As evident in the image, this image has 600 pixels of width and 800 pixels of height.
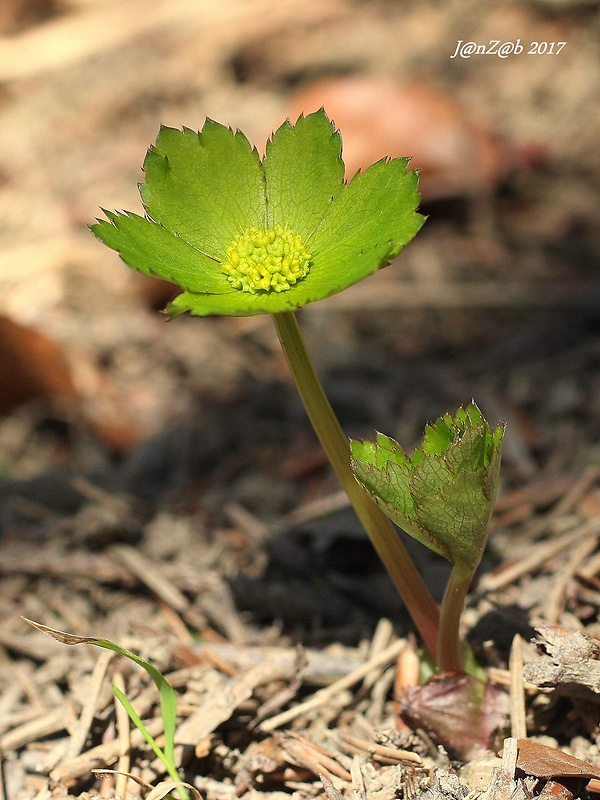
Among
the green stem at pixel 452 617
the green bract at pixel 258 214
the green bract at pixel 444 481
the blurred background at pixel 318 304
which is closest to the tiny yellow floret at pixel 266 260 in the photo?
the green bract at pixel 258 214

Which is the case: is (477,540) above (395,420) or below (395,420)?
below

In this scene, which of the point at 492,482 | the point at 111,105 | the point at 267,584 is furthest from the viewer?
the point at 111,105

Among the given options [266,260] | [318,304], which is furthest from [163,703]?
[318,304]

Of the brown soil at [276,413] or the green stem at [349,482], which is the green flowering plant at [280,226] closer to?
the green stem at [349,482]

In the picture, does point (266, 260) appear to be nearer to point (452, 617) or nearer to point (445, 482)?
point (445, 482)

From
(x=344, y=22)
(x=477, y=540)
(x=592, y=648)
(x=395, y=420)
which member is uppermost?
(x=344, y=22)

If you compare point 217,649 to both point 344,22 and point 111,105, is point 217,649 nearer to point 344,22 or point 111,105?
point 111,105

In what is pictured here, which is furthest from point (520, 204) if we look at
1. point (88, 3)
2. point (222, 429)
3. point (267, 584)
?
point (88, 3)
